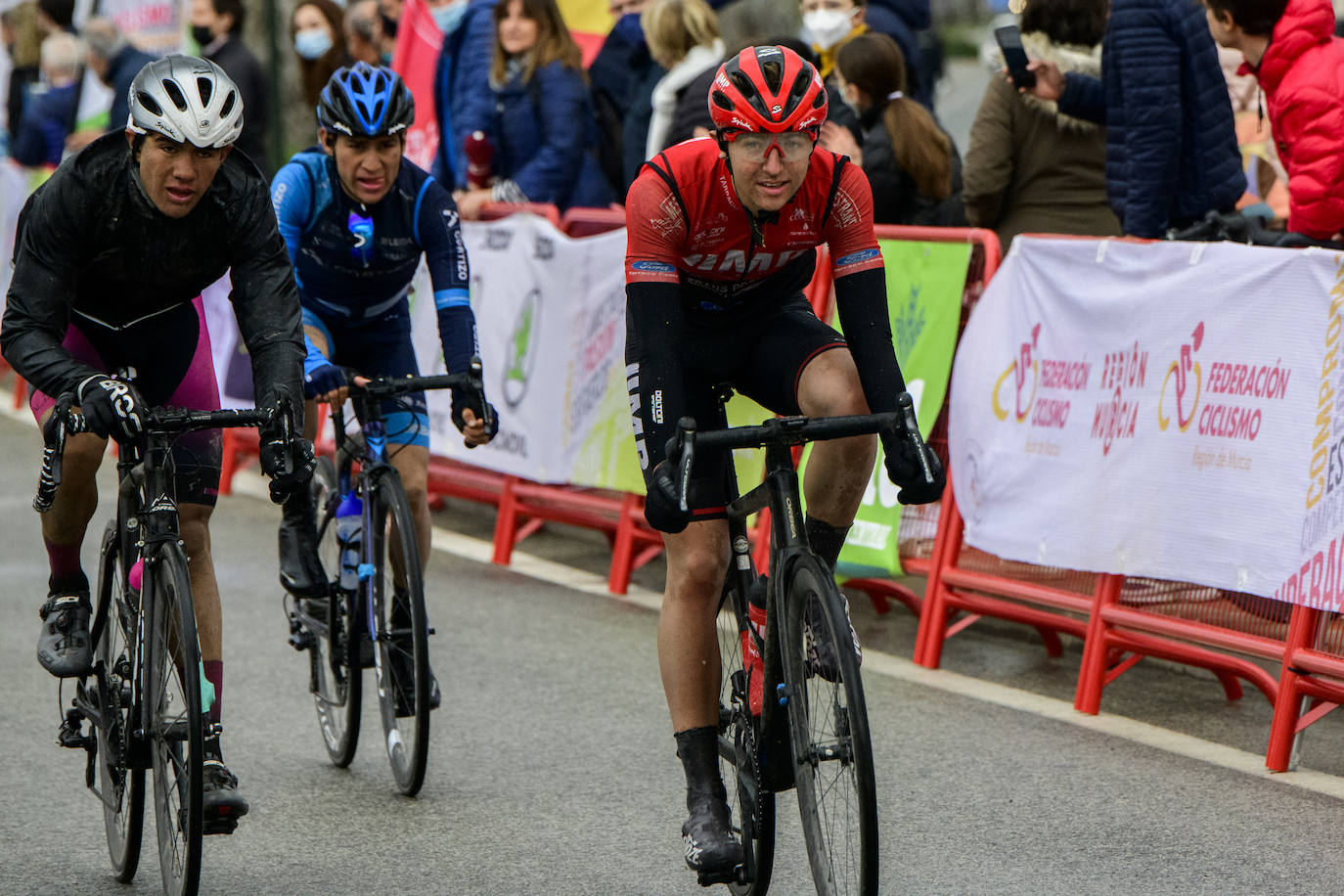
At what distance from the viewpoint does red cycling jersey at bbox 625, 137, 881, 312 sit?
14.9 feet

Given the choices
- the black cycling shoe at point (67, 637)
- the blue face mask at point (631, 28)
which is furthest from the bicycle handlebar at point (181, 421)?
the blue face mask at point (631, 28)

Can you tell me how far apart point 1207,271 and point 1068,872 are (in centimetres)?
247

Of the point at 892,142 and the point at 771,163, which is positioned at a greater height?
the point at 771,163

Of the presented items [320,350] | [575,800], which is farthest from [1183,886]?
[320,350]

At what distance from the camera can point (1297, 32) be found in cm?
691

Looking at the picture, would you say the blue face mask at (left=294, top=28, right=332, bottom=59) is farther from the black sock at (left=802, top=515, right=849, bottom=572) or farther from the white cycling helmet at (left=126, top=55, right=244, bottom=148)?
the black sock at (left=802, top=515, right=849, bottom=572)

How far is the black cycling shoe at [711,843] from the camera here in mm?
4480

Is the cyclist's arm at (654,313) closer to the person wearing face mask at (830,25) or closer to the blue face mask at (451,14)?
the person wearing face mask at (830,25)

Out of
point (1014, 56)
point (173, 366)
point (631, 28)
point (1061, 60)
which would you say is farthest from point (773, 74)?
point (631, 28)

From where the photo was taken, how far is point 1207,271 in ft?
21.2

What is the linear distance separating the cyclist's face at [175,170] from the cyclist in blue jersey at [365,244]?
117 cm

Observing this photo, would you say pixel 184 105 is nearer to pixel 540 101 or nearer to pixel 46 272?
pixel 46 272

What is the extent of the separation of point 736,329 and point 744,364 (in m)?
0.10

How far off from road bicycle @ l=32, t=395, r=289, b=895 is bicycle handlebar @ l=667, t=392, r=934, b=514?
1133 millimetres
